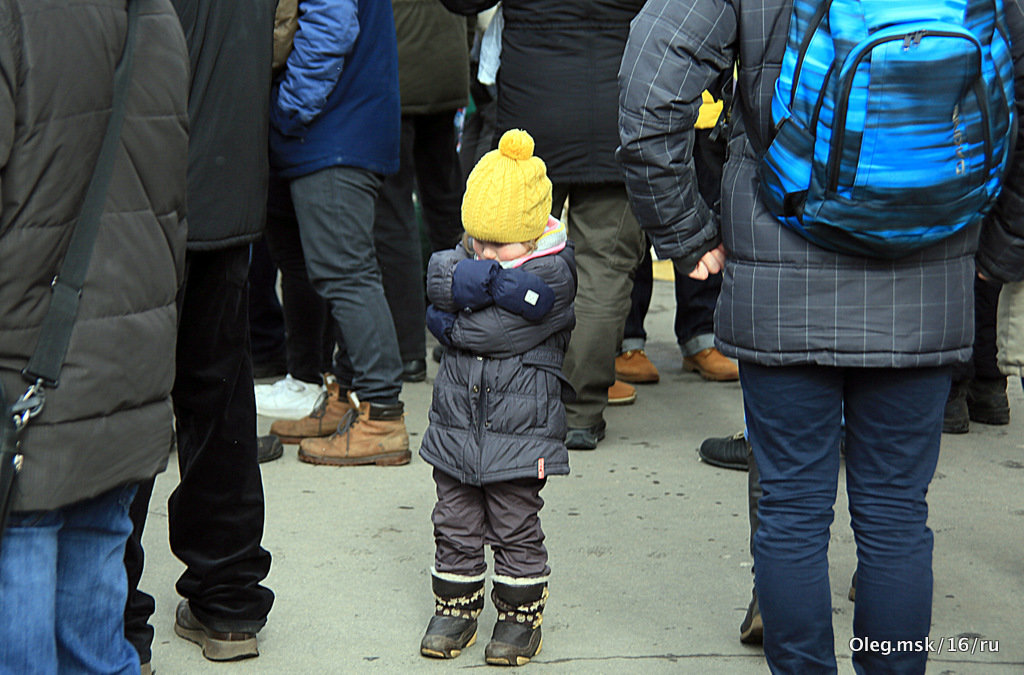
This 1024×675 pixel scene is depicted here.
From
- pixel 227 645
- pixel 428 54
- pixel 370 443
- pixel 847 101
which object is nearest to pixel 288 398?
pixel 370 443

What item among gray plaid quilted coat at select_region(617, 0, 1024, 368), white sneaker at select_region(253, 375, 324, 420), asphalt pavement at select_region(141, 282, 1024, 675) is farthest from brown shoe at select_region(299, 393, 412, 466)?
gray plaid quilted coat at select_region(617, 0, 1024, 368)

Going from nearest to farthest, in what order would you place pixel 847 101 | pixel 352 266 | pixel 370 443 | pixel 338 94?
pixel 847 101 → pixel 338 94 → pixel 352 266 → pixel 370 443

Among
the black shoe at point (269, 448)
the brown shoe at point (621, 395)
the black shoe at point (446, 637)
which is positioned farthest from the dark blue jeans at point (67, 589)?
the brown shoe at point (621, 395)

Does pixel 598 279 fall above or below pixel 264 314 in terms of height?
above

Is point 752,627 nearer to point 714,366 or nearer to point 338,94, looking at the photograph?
point 338,94

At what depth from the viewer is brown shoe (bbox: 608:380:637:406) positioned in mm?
5926

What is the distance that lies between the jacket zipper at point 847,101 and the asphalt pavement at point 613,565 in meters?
1.40

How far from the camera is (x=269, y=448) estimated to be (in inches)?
198

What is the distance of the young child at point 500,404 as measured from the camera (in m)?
3.33

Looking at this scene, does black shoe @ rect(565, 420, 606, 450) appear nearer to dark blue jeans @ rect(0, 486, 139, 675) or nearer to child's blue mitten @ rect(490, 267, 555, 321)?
child's blue mitten @ rect(490, 267, 555, 321)

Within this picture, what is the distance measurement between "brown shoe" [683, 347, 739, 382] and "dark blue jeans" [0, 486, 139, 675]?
4.25 meters

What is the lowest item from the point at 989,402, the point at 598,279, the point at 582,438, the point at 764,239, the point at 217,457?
the point at 989,402

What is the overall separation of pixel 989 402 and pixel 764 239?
3.27 m

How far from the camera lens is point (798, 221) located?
103 inches
